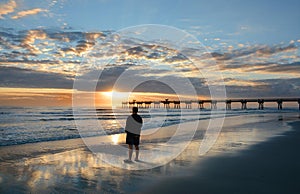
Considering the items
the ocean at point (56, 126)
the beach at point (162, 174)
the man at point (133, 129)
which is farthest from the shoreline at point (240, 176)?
the ocean at point (56, 126)

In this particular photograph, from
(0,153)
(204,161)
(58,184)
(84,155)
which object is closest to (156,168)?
(204,161)

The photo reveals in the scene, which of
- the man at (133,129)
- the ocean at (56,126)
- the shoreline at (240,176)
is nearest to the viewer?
the shoreline at (240,176)

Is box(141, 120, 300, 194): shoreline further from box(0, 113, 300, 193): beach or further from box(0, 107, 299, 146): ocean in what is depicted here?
box(0, 107, 299, 146): ocean

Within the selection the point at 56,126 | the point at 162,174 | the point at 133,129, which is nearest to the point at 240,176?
the point at 162,174

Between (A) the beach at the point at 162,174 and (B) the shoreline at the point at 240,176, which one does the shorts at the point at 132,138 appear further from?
(B) the shoreline at the point at 240,176

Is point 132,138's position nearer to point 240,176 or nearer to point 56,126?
point 240,176

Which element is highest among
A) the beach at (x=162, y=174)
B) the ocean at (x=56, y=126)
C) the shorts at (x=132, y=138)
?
the shorts at (x=132, y=138)

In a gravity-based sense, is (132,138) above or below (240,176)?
above

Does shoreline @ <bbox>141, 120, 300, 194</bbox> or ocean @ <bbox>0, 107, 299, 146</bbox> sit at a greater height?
shoreline @ <bbox>141, 120, 300, 194</bbox>

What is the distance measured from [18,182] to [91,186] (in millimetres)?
1769

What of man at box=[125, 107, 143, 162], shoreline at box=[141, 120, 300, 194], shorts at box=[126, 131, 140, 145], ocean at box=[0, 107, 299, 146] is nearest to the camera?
shoreline at box=[141, 120, 300, 194]

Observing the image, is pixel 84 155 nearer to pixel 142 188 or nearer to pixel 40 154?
pixel 40 154

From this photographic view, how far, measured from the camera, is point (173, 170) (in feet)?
25.0

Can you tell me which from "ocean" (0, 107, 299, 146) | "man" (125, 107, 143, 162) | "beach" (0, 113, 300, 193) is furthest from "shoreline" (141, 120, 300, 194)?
"ocean" (0, 107, 299, 146)
